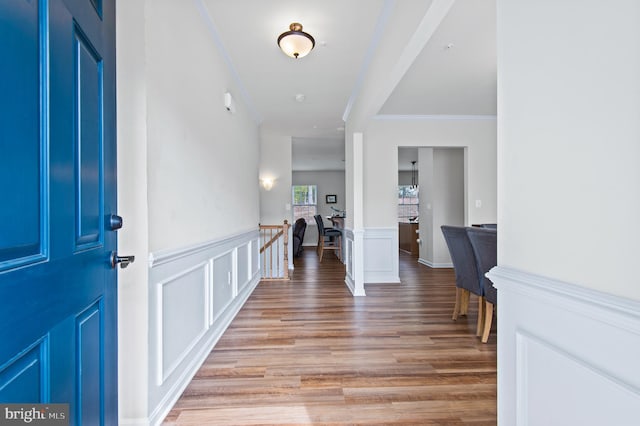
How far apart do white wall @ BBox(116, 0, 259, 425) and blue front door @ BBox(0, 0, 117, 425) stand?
0.33 metres

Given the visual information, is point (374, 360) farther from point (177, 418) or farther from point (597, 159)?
point (597, 159)

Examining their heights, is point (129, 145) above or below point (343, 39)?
below

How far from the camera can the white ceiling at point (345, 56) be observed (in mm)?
2168

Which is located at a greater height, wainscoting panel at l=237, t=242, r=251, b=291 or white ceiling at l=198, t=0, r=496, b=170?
white ceiling at l=198, t=0, r=496, b=170

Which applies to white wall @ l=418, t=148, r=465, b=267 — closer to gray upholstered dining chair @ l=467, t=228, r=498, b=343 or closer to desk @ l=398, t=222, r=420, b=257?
desk @ l=398, t=222, r=420, b=257

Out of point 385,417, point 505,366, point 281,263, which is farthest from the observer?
point 281,263

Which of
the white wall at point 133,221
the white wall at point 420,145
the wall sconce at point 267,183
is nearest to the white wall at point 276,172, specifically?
the wall sconce at point 267,183

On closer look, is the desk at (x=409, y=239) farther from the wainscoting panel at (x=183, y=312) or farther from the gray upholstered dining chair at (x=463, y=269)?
the wainscoting panel at (x=183, y=312)

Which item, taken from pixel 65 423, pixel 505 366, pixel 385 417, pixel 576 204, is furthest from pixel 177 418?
pixel 576 204

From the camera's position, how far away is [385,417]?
60.6 inches

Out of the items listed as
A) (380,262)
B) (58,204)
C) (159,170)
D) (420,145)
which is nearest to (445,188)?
(420,145)

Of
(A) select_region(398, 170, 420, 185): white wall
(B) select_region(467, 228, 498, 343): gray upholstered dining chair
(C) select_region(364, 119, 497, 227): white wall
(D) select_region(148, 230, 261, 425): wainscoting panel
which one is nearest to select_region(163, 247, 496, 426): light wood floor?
(D) select_region(148, 230, 261, 425): wainscoting panel

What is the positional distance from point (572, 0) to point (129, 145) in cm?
163

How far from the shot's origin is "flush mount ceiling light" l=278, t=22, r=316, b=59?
232 centimetres
